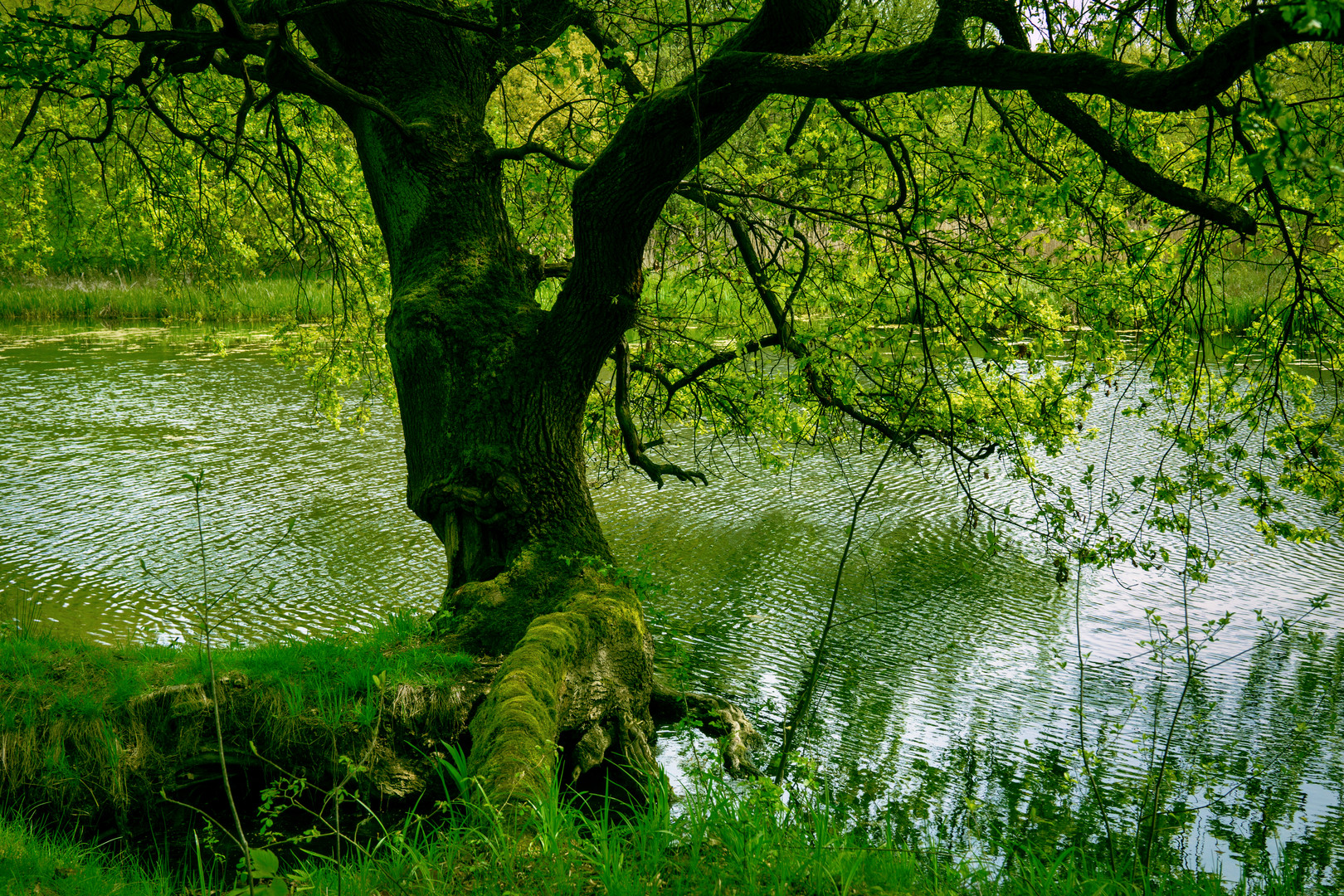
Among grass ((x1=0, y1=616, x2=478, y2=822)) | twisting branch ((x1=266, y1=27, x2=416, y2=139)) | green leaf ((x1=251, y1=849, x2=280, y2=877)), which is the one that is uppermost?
twisting branch ((x1=266, y1=27, x2=416, y2=139))

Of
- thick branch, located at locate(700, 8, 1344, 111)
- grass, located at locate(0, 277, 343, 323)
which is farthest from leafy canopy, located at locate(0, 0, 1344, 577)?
grass, located at locate(0, 277, 343, 323)

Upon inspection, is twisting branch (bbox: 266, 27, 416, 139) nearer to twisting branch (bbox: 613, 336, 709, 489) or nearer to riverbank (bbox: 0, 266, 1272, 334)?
twisting branch (bbox: 613, 336, 709, 489)

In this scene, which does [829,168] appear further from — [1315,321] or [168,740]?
[168,740]

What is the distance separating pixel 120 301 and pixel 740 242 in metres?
25.7

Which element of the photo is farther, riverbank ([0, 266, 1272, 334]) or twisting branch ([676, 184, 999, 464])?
riverbank ([0, 266, 1272, 334])

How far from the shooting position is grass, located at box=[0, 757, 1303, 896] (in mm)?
2301

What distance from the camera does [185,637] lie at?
688 centimetres

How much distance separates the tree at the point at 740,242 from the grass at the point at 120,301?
19079 mm

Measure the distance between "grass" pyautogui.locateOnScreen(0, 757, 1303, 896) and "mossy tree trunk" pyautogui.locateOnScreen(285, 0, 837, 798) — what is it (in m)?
1.39

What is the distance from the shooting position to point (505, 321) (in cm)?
532

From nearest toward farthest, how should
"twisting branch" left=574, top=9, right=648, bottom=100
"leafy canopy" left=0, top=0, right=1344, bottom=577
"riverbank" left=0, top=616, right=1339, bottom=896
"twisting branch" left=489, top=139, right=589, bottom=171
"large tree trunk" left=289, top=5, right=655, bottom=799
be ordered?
1. "riverbank" left=0, top=616, right=1339, bottom=896
2. "leafy canopy" left=0, top=0, right=1344, bottom=577
3. "large tree trunk" left=289, top=5, right=655, bottom=799
4. "twisting branch" left=489, top=139, right=589, bottom=171
5. "twisting branch" left=574, top=9, right=648, bottom=100

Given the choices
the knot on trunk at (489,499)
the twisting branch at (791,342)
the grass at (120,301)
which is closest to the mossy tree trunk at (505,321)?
the knot on trunk at (489,499)

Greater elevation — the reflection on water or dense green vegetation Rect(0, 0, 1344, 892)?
dense green vegetation Rect(0, 0, 1344, 892)

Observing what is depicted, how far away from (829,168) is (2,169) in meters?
9.59
